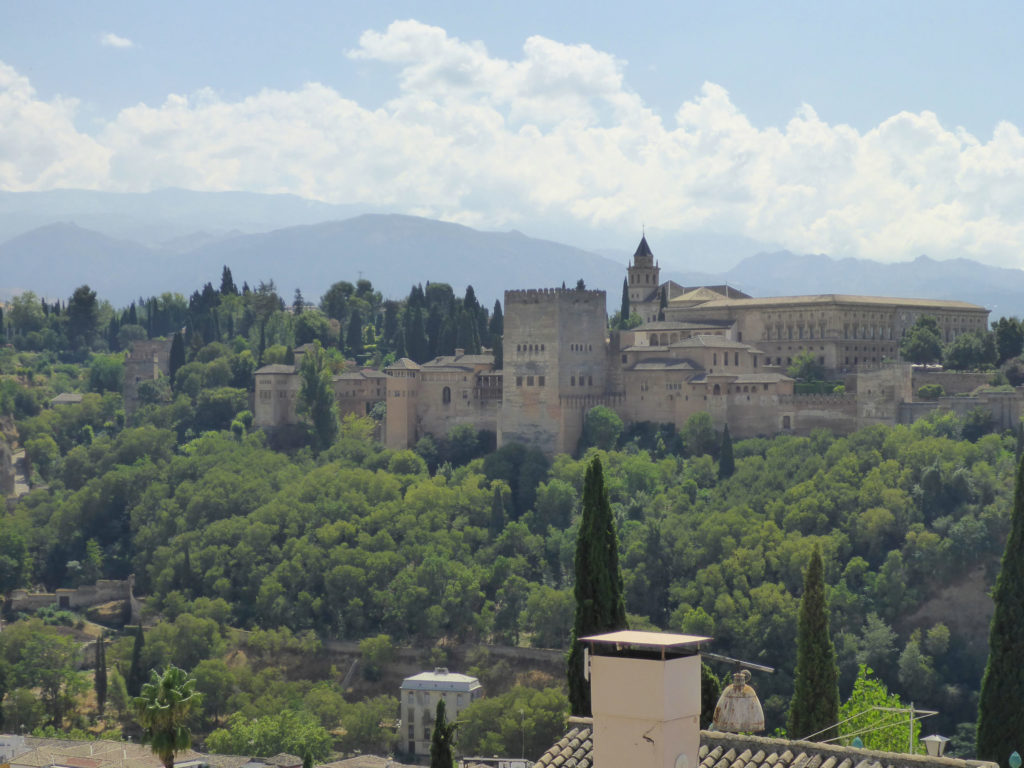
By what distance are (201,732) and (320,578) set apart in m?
10.1

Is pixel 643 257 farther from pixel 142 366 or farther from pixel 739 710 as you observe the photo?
pixel 739 710

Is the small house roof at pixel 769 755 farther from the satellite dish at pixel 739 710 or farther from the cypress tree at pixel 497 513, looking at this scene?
the cypress tree at pixel 497 513

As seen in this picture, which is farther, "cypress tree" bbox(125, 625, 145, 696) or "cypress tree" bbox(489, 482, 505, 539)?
"cypress tree" bbox(489, 482, 505, 539)

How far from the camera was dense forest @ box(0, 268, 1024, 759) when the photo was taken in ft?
190

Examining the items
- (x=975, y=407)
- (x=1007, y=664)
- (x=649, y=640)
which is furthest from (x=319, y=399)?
(x=649, y=640)

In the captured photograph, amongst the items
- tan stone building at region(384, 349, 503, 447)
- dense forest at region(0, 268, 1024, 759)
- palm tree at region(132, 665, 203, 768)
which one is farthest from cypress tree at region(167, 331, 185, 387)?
palm tree at region(132, 665, 203, 768)

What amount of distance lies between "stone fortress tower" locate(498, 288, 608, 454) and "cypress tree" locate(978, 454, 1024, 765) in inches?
1688

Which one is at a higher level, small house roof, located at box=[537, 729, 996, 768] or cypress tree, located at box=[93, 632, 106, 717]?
small house roof, located at box=[537, 729, 996, 768]

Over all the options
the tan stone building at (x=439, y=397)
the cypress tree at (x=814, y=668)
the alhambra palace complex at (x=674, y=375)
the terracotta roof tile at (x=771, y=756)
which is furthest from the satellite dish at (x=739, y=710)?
the tan stone building at (x=439, y=397)

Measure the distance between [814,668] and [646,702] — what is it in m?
12.6

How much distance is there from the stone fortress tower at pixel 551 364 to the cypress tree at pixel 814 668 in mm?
40736

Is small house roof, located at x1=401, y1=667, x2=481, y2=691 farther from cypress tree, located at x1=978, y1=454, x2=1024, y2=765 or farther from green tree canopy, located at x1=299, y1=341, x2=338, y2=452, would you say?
cypress tree, located at x1=978, y1=454, x2=1024, y2=765

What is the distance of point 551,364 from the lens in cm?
7000

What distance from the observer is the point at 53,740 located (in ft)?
180
